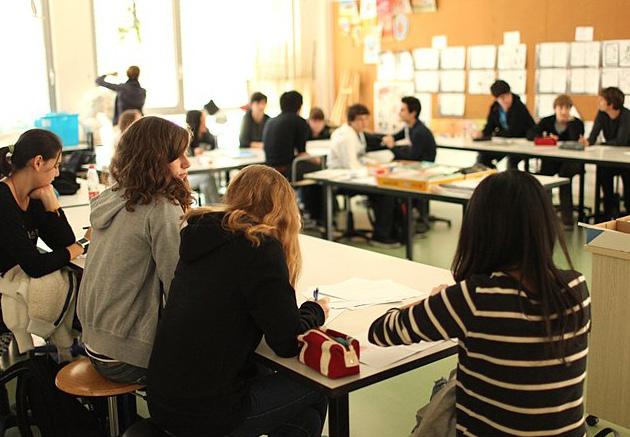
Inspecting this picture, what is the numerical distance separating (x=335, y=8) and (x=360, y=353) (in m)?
9.11

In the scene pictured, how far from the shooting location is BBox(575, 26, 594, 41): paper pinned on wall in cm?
807

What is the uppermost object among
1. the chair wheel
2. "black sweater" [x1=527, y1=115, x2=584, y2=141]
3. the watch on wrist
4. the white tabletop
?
"black sweater" [x1=527, y1=115, x2=584, y2=141]

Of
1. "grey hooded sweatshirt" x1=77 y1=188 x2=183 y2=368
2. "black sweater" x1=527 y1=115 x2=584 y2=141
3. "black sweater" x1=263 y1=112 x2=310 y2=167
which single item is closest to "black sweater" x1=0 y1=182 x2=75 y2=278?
"grey hooded sweatshirt" x1=77 y1=188 x2=183 y2=368

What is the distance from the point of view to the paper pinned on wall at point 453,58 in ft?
30.3

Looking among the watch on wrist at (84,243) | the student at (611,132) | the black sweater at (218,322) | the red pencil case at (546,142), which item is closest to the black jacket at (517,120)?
the red pencil case at (546,142)

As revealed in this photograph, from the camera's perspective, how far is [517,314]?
188 cm

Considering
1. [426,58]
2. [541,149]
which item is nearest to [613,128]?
[541,149]

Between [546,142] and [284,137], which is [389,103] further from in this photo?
[284,137]

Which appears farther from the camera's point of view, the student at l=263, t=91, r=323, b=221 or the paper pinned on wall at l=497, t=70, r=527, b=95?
the paper pinned on wall at l=497, t=70, r=527, b=95

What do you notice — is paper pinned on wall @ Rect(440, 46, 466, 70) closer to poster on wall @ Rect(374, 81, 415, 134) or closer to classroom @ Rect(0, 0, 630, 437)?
poster on wall @ Rect(374, 81, 415, 134)

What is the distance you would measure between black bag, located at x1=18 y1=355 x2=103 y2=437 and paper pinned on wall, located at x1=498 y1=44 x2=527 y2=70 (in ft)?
22.6

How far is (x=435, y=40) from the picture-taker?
952 cm

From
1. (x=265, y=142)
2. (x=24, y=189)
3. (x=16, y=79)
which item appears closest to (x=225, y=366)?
(x=24, y=189)

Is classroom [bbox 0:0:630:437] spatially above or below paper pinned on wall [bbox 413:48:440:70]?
below
